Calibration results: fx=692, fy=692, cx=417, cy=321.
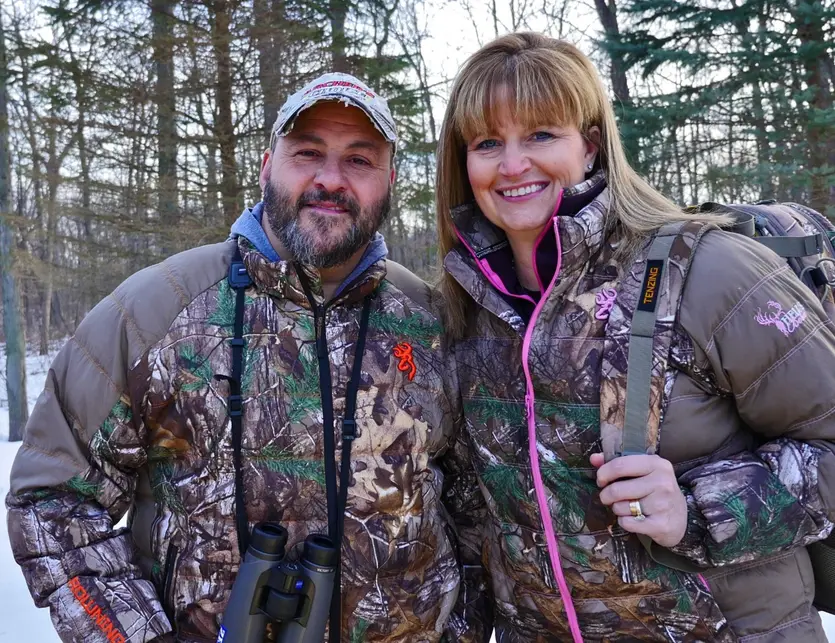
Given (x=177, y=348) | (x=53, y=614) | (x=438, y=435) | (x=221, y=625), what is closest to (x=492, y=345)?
(x=438, y=435)

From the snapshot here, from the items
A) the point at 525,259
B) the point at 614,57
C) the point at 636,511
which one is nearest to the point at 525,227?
the point at 525,259

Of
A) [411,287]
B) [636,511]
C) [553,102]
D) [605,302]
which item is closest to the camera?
[636,511]

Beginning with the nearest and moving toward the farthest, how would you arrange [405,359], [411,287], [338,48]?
1. [405,359]
2. [411,287]
3. [338,48]

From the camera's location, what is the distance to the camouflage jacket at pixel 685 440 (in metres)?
1.93

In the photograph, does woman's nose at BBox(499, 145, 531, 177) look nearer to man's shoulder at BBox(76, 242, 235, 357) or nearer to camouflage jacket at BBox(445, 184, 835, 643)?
camouflage jacket at BBox(445, 184, 835, 643)

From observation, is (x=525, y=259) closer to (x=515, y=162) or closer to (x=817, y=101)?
(x=515, y=162)

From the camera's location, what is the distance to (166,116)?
8641 mm

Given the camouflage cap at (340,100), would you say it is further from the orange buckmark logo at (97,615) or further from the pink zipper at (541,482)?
the orange buckmark logo at (97,615)

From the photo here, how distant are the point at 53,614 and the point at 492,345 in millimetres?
1654

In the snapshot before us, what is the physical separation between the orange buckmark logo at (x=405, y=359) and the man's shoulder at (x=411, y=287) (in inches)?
9.8

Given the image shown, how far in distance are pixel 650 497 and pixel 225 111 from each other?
8.12 metres

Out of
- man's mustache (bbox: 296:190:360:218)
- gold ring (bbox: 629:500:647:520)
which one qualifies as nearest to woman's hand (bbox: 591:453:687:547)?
gold ring (bbox: 629:500:647:520)

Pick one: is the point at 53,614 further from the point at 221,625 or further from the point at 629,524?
the point at 629,524

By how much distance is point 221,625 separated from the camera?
Answer: 6.83 feet
